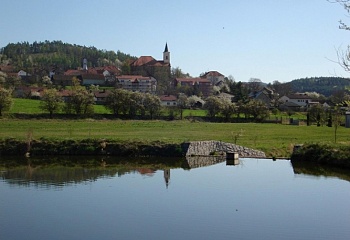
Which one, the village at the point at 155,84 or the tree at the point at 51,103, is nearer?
the tree at the point at 51,103

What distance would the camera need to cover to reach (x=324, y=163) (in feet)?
99.6

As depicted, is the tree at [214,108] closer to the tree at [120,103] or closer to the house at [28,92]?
the tree at [120,103]

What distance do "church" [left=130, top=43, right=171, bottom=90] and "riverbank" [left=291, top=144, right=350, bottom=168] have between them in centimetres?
10162

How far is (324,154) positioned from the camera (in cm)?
3066

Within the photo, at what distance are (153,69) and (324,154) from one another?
110101 mm

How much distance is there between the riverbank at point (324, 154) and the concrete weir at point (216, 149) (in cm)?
246

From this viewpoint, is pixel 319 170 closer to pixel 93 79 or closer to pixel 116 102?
pixel 116 102

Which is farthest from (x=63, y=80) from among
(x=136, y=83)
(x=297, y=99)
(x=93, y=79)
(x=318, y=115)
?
(x=318, y=115)

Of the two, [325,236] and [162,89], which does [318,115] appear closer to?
[325,236]

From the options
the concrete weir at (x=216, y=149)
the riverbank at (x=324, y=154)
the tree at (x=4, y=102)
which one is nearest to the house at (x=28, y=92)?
the tree at (x=4, y=102)

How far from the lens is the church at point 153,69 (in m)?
137

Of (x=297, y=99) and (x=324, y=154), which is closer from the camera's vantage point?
(x=324, y=154)

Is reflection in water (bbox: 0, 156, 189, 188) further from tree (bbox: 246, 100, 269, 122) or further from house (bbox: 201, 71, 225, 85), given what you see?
house (bbox: 201, 71, 225, 85)

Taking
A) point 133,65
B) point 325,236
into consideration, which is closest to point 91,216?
point 325,236
